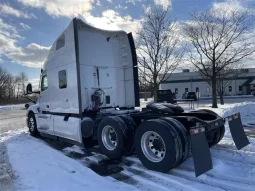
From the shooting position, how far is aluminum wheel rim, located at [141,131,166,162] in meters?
5.30

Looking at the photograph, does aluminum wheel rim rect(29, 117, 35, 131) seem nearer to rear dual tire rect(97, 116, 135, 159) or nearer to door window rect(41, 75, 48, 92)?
door window rect(41, 75, 48, 92)

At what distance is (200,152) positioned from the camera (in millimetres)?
4836

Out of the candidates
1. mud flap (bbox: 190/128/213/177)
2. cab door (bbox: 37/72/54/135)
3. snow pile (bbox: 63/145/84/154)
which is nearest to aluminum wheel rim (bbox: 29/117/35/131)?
→ cab door (bbox: 37/72/54/135)

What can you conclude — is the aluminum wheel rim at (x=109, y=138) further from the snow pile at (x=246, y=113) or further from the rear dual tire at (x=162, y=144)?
the snow pile at (x=246, y=113)

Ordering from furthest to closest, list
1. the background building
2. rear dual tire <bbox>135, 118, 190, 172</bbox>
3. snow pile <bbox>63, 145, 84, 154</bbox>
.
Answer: the background building < snow pile <bbox>63, 145, 84, 154</bbox> < rear dual tire <bbox>135, 118, 190, 172</bbox>

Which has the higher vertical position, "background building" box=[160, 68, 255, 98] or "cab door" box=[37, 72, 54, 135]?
"background building" box=[160, 68, 255, 98]

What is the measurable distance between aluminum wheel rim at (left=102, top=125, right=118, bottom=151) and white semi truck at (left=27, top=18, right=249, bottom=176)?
0.05 ft

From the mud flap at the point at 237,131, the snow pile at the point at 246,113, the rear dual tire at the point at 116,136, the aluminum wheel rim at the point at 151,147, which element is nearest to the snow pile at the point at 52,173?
the rear dual tire at the point at 116,136

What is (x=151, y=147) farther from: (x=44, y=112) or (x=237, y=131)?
(x=44, y=112)

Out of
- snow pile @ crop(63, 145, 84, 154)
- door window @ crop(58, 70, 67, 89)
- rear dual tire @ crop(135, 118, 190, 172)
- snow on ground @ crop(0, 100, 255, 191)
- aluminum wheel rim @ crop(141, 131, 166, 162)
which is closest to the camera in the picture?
snow on ground @ crop(0, 100, 255, 191)

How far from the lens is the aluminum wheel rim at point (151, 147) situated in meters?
5.30

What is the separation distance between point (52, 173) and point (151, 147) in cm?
218

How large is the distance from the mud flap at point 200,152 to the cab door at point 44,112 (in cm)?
537

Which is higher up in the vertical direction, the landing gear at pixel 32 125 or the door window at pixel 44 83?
the door window at pixel 44 83
